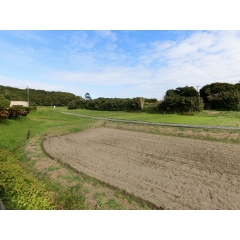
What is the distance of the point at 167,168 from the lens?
5652mm

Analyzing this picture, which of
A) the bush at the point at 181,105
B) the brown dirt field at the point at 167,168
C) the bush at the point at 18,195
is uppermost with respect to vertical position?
the bush at the point at 181,105

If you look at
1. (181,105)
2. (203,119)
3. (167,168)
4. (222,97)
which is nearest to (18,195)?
(167,168)

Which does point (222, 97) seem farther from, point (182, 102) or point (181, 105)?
point (182, 102)

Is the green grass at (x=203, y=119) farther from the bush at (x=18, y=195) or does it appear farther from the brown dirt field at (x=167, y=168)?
the bush at (x=18, y=195)

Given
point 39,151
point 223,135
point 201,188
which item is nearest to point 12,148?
point 39,151

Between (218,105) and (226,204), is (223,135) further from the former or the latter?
(218,105)

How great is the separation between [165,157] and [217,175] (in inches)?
81.3

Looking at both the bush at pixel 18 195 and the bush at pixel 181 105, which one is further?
the bush at pixel 181 105


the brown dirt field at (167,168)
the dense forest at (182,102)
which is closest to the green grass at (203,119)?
the dense forest at (182,102)

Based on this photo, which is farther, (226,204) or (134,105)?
(134,105)

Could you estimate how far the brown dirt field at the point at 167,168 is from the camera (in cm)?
393

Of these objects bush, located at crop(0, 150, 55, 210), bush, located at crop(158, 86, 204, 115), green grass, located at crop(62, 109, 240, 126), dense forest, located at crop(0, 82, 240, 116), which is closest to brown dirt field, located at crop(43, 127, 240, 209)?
bush, located at crop(0, 150, 55, 210)

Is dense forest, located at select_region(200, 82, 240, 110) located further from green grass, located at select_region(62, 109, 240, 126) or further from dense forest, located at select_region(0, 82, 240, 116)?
green grass, located at select_region(62, 109, 240, 126)

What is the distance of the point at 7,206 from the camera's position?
2869 mm
